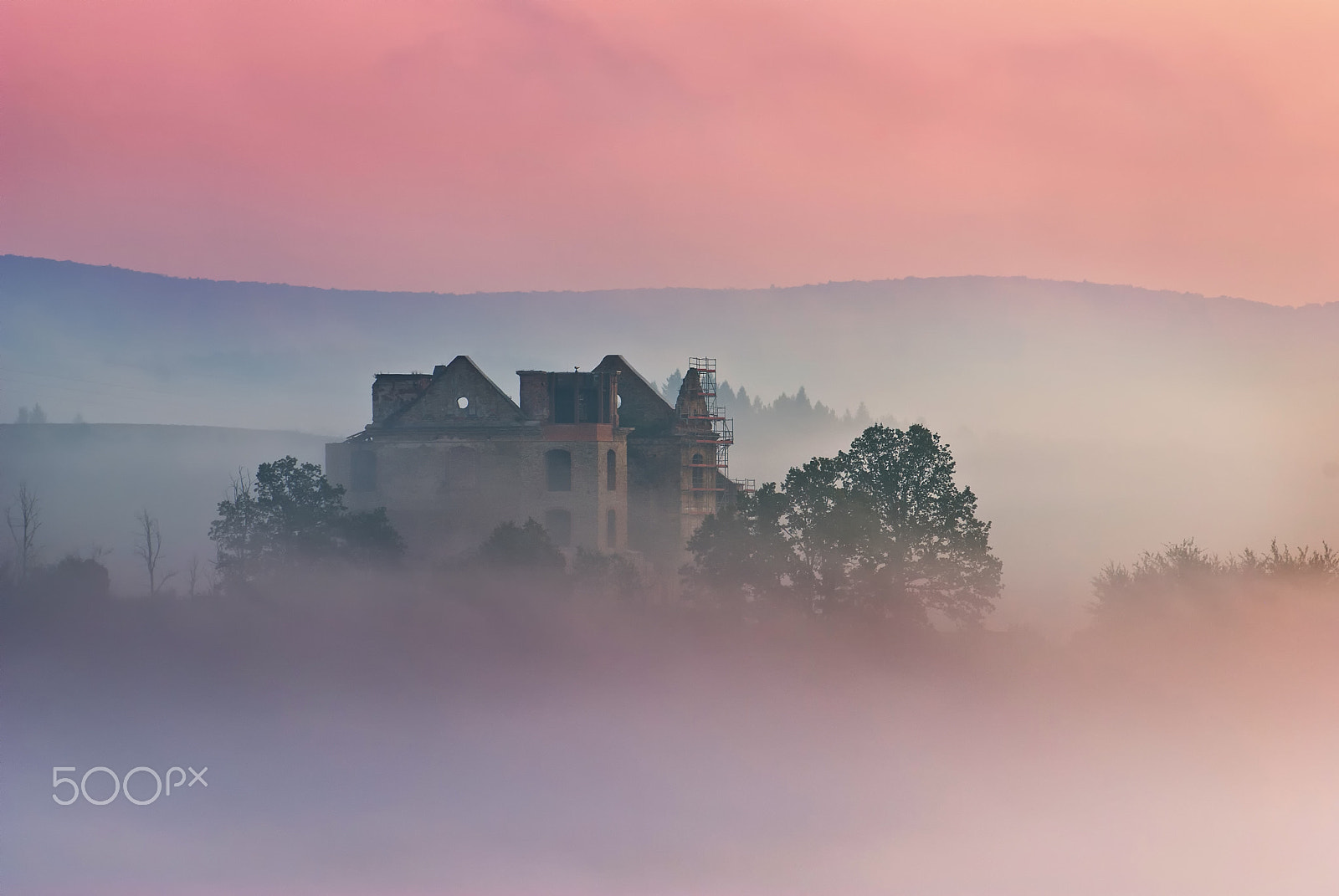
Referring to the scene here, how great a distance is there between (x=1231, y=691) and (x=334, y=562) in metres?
37.7

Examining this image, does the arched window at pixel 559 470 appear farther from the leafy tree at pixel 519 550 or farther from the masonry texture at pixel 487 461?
the leafy tree at pixel 519 550

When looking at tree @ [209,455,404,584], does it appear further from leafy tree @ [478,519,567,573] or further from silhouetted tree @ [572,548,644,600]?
silhouetted tree @ [572,548,644,600]

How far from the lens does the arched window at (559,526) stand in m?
63.4

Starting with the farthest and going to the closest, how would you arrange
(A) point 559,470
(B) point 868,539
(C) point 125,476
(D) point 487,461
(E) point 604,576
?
(C) point 125,476
(A) point 559,470
(D) point 487,461
(E) point 604,576
(B) point 868,539

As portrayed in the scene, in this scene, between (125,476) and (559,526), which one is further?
(125,476)

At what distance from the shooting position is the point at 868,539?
192 feet

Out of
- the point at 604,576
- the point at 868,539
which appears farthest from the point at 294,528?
the point at 868,539

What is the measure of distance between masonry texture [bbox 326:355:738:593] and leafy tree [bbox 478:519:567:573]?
5.95 ft

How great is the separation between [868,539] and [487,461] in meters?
16.9

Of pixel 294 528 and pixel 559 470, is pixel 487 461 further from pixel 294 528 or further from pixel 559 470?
pixel 294 528

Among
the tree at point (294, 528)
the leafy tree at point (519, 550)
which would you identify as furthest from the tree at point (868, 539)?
→ the tree at point (294, 528)

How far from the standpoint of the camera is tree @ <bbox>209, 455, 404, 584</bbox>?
2386 inches

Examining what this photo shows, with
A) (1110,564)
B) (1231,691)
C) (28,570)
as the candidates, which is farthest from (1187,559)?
(28,570)

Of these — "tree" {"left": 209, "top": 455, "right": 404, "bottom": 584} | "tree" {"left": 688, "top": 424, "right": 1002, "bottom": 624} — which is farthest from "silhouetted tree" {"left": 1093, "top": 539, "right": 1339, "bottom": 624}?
"tree" {"left": 209, "top": 455, "right": 404, "bottom": 584}
